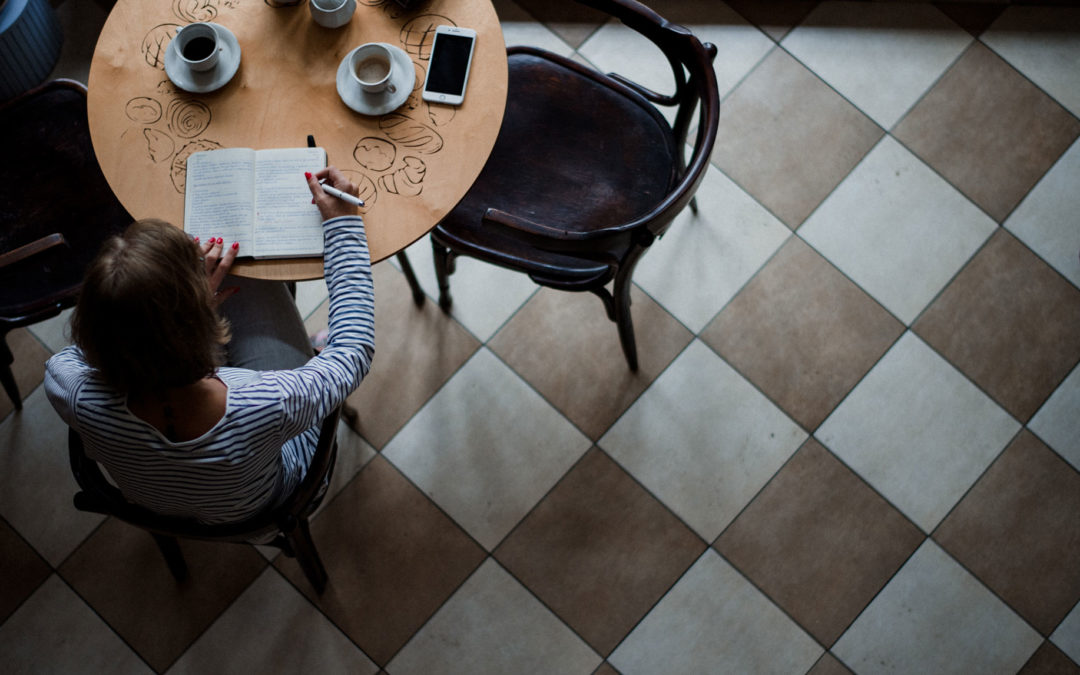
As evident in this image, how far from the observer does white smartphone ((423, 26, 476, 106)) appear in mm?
1699

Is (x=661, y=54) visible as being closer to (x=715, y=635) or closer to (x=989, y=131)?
(x=989, y=131)

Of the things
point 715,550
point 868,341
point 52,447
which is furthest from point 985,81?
point 52,447

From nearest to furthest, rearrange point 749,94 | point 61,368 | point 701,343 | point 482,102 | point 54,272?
point 61,368 < point 482,102 < point 54,272 < point 701,343 < point 749,94

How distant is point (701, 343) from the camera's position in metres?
2.38

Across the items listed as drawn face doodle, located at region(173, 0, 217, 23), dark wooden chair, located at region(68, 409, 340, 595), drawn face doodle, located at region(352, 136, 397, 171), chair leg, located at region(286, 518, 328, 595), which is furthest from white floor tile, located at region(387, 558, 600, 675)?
drawn face doodle, located at region(173, 0, 217, 23)

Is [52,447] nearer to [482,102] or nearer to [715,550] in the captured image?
[482,102]

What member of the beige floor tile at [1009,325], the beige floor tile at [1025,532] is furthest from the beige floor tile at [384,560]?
the beige floor tile at [1009,325]

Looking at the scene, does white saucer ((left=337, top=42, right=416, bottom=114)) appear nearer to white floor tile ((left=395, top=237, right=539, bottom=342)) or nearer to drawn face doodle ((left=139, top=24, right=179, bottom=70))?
drawn face doodle ((left=139, top=24, right=179, bottom=70))

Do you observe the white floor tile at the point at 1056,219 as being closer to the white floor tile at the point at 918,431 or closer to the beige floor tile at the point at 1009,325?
the beige floor tile at the point at 1009,325

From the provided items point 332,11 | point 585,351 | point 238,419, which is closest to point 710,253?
point 585,351

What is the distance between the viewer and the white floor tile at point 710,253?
241 cm

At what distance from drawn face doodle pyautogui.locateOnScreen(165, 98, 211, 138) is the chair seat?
21.0 inches

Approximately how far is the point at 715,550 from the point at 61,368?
1614 mm

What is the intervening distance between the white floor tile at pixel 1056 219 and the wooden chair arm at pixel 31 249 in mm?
2528
